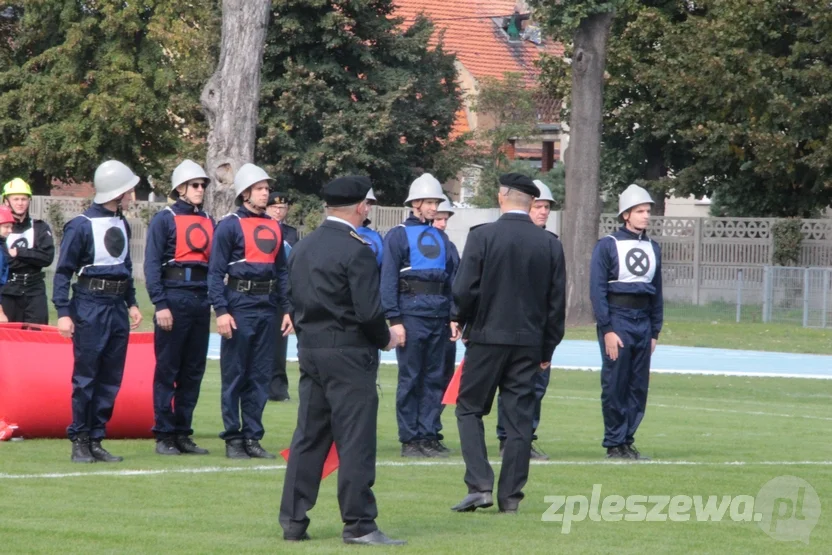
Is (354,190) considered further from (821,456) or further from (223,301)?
(821,456)

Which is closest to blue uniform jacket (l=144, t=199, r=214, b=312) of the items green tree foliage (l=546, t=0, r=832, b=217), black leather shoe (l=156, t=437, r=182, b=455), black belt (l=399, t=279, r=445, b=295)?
black leather shoe (l=156, t=437, r=182, b=455)

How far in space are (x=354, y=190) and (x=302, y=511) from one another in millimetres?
1801

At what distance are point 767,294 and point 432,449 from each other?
69.1 feet

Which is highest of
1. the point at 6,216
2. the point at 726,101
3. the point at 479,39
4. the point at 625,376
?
the point at 479,39

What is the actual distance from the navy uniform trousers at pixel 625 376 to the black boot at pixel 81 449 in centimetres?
410

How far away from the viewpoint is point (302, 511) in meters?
8.02

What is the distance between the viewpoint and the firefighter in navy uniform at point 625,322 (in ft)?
38.9

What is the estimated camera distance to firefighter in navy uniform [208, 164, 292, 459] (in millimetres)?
11367

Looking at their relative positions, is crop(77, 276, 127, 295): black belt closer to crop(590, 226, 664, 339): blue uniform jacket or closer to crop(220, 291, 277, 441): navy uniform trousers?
crop(220, 291, 277, 441): navy uniform trousers

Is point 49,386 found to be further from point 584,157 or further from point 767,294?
point 767,294

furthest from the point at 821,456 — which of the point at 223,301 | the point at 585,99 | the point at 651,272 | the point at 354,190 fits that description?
the point at 585,99

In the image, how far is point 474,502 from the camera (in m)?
9.08

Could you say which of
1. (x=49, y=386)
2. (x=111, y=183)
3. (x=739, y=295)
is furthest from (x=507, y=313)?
(x=739, y=295)

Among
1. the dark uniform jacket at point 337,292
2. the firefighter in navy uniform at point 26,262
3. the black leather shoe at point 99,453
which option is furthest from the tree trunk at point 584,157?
the dark uniform jacket at point 337,292
